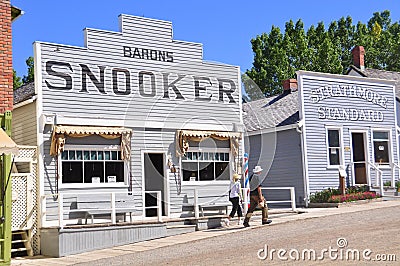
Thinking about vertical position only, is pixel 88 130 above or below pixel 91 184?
above

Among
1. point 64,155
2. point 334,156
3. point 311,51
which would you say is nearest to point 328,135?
point 334,156

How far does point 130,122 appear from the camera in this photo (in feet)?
61.3

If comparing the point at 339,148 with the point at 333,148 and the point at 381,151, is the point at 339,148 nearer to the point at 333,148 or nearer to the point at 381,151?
the point at 333,148

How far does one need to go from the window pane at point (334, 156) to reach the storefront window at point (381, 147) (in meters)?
2.04

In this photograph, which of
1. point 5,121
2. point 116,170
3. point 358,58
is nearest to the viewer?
point 5,121

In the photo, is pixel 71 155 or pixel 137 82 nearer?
pixel 71 155

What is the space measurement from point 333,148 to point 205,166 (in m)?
6.09

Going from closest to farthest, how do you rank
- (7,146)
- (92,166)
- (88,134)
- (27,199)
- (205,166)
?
(7,146)
(27,199)
(88,134)
(92,166)
(205,166)

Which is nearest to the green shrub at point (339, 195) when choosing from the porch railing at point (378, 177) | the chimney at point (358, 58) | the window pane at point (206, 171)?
the porch railing at point (378, 177)

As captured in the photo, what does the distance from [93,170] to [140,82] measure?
322cm

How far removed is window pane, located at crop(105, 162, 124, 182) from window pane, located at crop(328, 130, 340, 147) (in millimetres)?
9074

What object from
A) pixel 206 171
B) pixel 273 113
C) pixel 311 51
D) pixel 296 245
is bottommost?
pixel 296 245

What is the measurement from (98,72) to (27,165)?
352cm

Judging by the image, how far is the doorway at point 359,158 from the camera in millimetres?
24375
